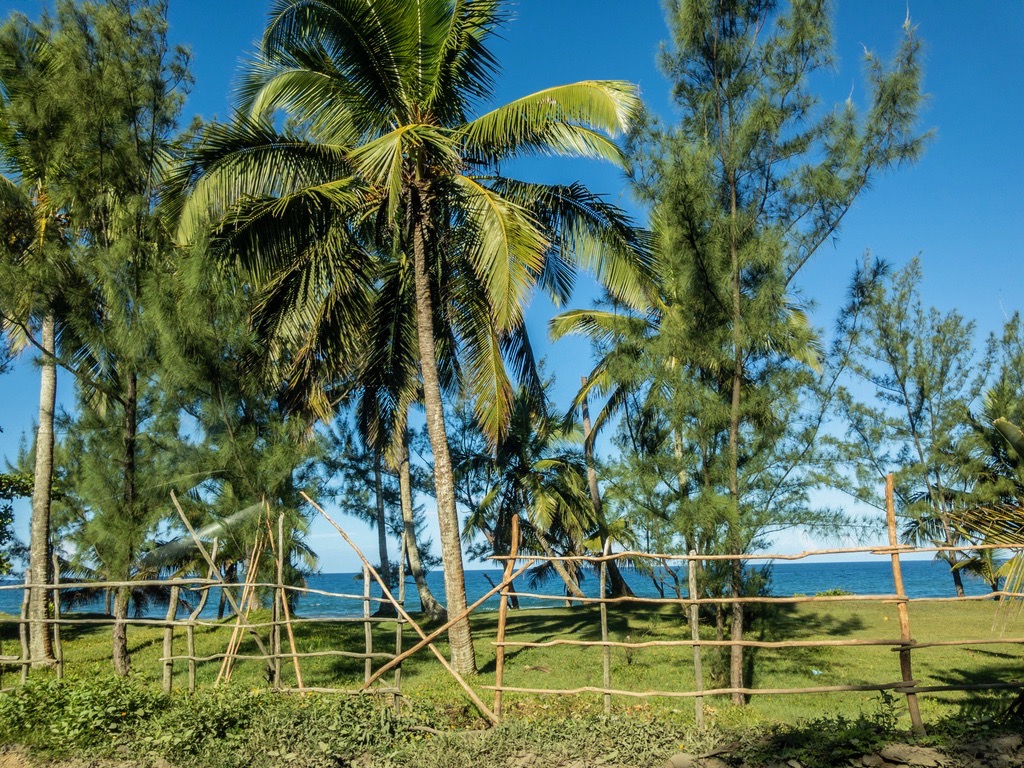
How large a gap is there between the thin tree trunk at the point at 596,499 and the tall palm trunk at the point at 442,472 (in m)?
5.23

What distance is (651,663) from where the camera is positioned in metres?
10.6

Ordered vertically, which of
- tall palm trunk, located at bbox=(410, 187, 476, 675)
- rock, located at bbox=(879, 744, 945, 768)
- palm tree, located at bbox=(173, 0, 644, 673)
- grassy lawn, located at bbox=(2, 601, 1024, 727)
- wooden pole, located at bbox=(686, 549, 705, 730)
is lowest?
grassy lawn, located at bbox=(2, 601, 1024, 727)

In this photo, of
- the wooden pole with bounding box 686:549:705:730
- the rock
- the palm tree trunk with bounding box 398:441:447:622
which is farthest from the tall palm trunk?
the rock

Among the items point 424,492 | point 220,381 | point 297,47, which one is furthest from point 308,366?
point 424,492

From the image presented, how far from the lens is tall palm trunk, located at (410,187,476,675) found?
9914mm

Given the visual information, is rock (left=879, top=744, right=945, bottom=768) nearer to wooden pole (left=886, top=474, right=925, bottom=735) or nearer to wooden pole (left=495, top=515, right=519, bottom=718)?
wooden pole (left=886, top=474, right=925, bottom=735)

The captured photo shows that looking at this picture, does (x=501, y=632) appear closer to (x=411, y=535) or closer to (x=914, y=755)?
(x=914, y=755)

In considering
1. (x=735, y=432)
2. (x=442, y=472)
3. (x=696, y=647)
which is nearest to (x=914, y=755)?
(x=696, y=647)

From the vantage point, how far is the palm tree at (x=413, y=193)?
10.1 meters

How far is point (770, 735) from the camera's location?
5793 mm

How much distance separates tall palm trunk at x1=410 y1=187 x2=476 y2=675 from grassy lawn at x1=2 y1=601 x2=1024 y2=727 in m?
0.49

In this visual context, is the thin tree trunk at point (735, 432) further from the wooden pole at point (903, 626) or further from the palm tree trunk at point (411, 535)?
the palm tree trunk at point (411, 535)

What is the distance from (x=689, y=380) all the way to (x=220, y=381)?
5.78m

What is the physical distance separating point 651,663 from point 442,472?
3651 mm
